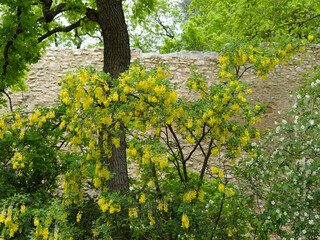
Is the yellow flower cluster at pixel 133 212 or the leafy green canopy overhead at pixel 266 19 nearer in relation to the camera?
the yellow flower cluster at pixel 133 212

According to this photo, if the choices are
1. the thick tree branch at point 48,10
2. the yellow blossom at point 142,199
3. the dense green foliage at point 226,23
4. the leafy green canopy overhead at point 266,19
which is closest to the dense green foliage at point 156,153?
the yellow blossom at point 142,199

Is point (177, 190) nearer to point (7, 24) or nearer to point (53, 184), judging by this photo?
point (53, 184)

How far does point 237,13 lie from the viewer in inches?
360

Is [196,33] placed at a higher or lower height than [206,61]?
higher

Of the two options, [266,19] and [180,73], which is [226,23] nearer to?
[266,19]

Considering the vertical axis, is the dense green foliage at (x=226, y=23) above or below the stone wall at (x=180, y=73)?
above

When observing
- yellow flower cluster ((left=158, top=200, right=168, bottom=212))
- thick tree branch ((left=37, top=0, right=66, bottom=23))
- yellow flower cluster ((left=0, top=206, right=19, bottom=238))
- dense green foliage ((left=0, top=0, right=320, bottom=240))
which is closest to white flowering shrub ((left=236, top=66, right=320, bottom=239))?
dense green foliage ((left=0, top=0, right=320, bottom=240))

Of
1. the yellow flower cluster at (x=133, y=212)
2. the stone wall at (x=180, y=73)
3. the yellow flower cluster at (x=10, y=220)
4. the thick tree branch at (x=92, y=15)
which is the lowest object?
the yellow flower cluster at (x=10, y=220)

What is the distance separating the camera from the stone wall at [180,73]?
7.61 m

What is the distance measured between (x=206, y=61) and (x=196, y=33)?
5557 mm

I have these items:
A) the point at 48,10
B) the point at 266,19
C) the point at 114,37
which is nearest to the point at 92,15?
the point at 114,37

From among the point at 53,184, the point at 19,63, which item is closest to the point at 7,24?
the point at 19,63

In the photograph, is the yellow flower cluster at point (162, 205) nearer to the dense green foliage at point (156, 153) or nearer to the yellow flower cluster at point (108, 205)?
the dense green foliage at point (156, 153)

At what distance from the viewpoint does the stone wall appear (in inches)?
300
